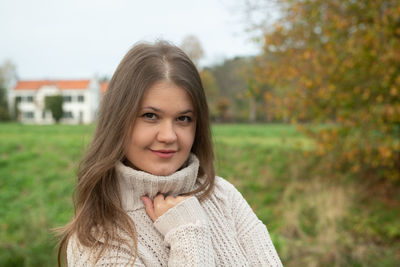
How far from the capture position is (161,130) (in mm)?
1615

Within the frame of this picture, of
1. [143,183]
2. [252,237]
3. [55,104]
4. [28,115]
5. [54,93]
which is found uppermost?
[143,183]

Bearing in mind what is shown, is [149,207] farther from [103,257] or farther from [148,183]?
[103,257]

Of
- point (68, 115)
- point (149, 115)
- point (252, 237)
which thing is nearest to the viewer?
point (149, 115)

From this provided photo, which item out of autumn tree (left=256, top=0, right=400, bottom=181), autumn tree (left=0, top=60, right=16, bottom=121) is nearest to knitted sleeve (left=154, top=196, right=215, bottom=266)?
autumn tree (left=256, top=0, right=400, bottom=181)

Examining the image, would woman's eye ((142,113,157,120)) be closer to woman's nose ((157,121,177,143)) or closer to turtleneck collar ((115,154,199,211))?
woman's nose ((157,121,177,143))

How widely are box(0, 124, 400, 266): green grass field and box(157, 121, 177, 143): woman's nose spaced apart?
1549 millimetres

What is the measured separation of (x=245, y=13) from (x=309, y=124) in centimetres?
254

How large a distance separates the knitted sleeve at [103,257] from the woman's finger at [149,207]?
176mm

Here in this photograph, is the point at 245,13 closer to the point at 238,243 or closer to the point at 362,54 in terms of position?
the point at 362,54

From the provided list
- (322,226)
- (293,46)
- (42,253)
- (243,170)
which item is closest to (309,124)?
(293,46)

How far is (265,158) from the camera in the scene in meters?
11.2

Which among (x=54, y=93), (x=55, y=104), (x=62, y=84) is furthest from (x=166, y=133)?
(x=62, y=84)

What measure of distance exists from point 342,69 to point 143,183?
5.09 m

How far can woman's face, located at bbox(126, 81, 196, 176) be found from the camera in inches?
63.7
